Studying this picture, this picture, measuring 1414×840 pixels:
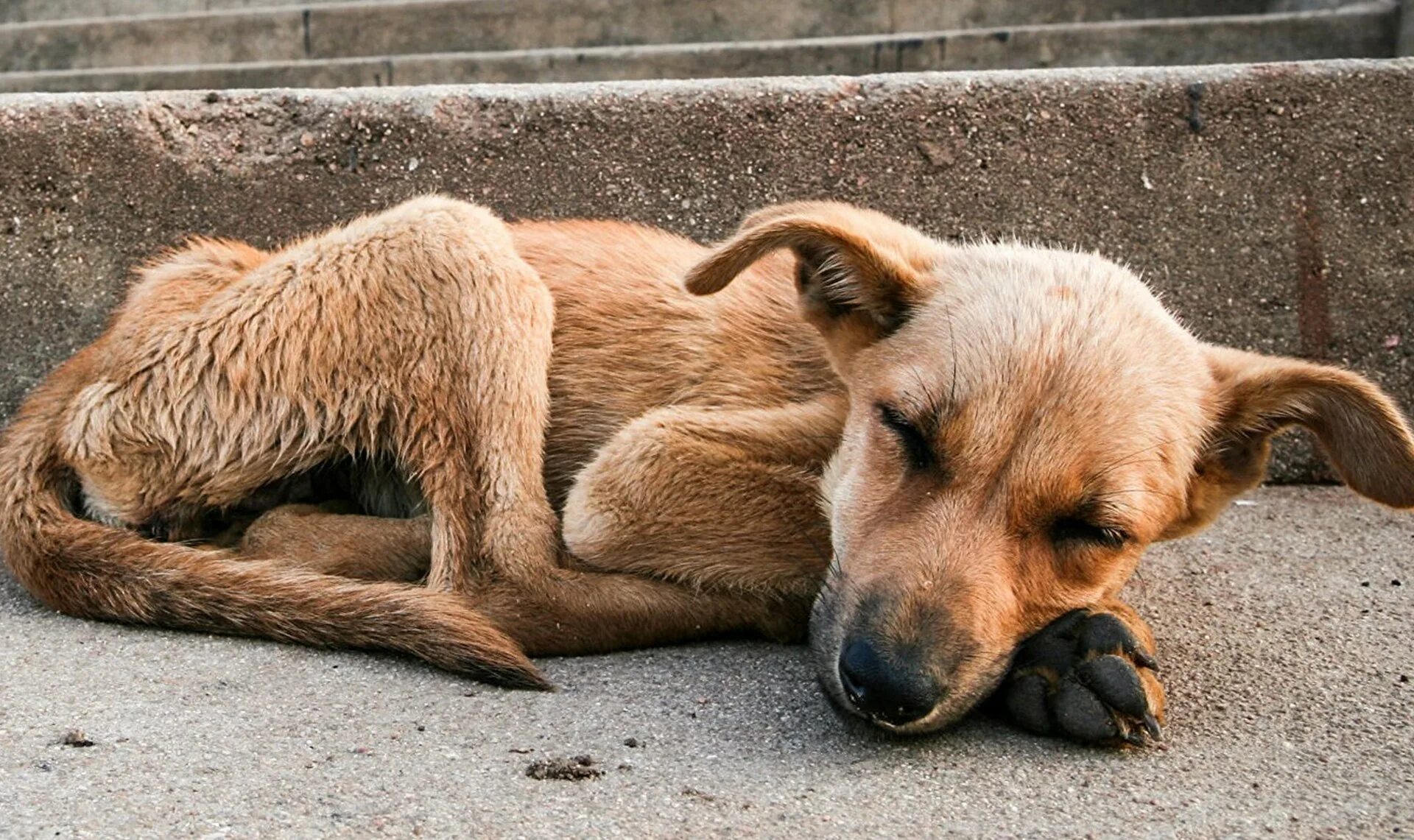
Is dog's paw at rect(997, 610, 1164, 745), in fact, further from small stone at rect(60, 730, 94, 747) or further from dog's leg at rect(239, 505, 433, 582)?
small stone at rect(60, 730, 94, 747)

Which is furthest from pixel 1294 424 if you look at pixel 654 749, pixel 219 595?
pixel 219 595

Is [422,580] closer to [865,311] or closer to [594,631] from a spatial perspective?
[594,631]

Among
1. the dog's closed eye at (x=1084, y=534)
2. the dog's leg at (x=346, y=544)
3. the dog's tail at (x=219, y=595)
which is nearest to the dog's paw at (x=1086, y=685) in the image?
the dog's closed eye at (x=1084, y=534)

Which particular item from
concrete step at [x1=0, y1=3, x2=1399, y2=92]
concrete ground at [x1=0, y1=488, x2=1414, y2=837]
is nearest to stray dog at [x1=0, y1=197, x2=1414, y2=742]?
concrete ground at [x1=0, y1=488, x2=1414, y2=837]

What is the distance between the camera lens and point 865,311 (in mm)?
3904

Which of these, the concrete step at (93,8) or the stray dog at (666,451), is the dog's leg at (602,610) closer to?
the stray dog at (666,451)

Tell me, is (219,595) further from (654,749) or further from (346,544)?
(654,749)

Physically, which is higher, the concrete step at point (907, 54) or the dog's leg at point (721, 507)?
the concrete step at point (907, 54)

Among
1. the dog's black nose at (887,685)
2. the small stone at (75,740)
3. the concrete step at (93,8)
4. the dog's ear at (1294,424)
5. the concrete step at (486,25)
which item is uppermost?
the concrete step at (93,8)

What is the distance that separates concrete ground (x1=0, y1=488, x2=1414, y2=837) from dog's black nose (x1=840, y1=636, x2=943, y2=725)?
5.6 inches

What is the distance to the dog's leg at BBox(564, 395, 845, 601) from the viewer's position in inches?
159

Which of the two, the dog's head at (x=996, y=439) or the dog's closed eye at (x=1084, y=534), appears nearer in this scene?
the dog's head at (x=996, y=439)

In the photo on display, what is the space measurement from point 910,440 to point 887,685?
717 mm

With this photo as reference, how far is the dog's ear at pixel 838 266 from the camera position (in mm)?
3691
